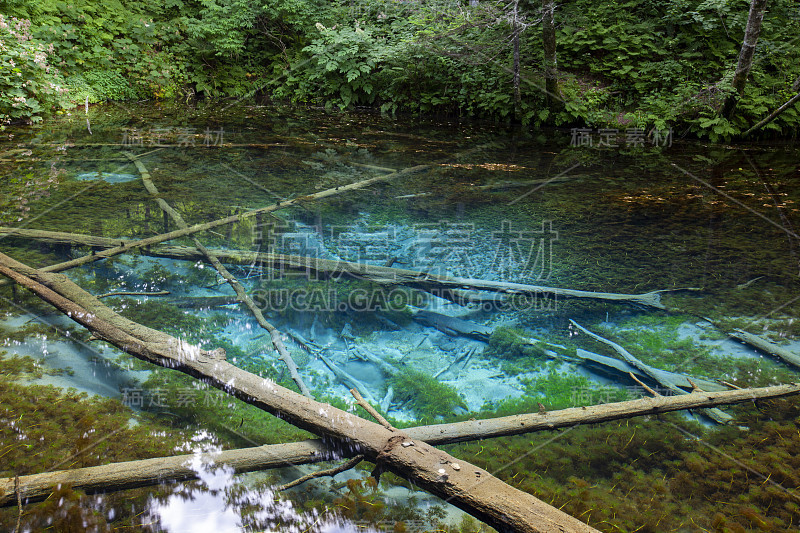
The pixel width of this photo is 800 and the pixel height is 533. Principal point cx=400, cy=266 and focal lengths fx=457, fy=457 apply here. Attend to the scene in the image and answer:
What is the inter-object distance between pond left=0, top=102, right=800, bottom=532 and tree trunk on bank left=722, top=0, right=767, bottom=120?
6.75 ft

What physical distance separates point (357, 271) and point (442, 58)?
845cm

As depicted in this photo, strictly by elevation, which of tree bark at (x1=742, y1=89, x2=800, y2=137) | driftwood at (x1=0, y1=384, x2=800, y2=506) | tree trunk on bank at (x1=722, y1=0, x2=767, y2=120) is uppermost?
tree trunk on bank at (x1=722, y1=0, x2=767, y2=120)

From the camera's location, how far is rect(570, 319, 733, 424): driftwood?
273 centimetres

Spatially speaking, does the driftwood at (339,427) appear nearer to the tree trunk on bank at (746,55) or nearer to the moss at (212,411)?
the moss at (212,411)

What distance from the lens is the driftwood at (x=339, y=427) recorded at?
179 cm

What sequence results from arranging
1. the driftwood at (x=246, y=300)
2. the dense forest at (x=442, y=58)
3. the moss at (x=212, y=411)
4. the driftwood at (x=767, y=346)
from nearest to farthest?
the moss at (x=212, y=411) < the driftwood at (x=246, y=300) < the driftwood at (x=767, y=346) < the dense forest at (x=442, y=58)

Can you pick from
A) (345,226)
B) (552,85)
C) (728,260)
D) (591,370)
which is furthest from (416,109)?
(591,370)

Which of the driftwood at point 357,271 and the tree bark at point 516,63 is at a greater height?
the tree bark at point 516,63

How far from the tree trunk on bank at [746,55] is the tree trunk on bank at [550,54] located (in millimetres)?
3173

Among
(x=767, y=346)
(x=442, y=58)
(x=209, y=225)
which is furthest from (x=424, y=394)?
(x=442, y=58)

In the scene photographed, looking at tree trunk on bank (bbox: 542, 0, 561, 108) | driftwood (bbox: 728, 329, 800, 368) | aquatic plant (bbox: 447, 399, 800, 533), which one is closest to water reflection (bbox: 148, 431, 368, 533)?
aquatic plant (bbox: 447, 399, 800, 533)

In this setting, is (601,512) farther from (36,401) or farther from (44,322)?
(44,322)

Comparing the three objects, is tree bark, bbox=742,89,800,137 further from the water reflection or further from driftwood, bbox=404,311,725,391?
the water reflection

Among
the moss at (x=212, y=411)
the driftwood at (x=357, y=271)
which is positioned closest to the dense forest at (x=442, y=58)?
the driftwood at (x=357, y=271)
